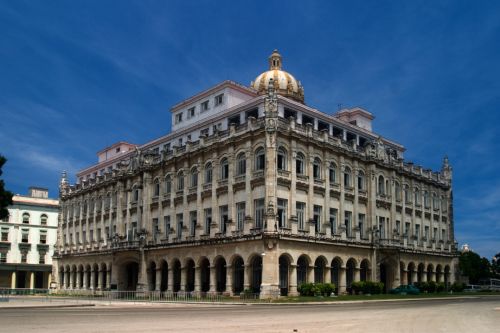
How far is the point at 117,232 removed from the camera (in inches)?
2825

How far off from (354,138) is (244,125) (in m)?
18.7

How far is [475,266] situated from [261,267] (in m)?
69.8

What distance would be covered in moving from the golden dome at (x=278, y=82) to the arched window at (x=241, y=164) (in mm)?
13858

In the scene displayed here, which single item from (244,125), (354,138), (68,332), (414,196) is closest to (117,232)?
(244,125)

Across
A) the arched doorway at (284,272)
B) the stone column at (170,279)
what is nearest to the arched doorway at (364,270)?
the arched doorway at (284,272)

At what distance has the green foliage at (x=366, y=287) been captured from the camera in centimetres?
5459

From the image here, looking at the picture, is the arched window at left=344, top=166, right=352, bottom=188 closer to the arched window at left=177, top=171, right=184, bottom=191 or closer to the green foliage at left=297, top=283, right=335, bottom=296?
the green foliage at left=297, top=283, right=335, bottom=296

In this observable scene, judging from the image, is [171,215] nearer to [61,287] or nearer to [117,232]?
[117,232]

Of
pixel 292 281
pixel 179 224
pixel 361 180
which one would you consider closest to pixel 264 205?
pixel 292 281

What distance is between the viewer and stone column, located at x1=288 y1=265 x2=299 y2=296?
49.6 metres

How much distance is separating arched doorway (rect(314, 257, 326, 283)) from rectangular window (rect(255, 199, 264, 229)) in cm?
763

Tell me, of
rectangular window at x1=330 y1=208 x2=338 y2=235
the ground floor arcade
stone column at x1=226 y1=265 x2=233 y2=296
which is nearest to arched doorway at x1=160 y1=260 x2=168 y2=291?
the ground floor arcade

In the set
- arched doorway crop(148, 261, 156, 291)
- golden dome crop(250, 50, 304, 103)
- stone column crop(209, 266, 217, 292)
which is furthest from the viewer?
golden dome crop(250, 50, 304, 103)

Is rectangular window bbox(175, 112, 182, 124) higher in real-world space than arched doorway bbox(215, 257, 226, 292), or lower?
higher
